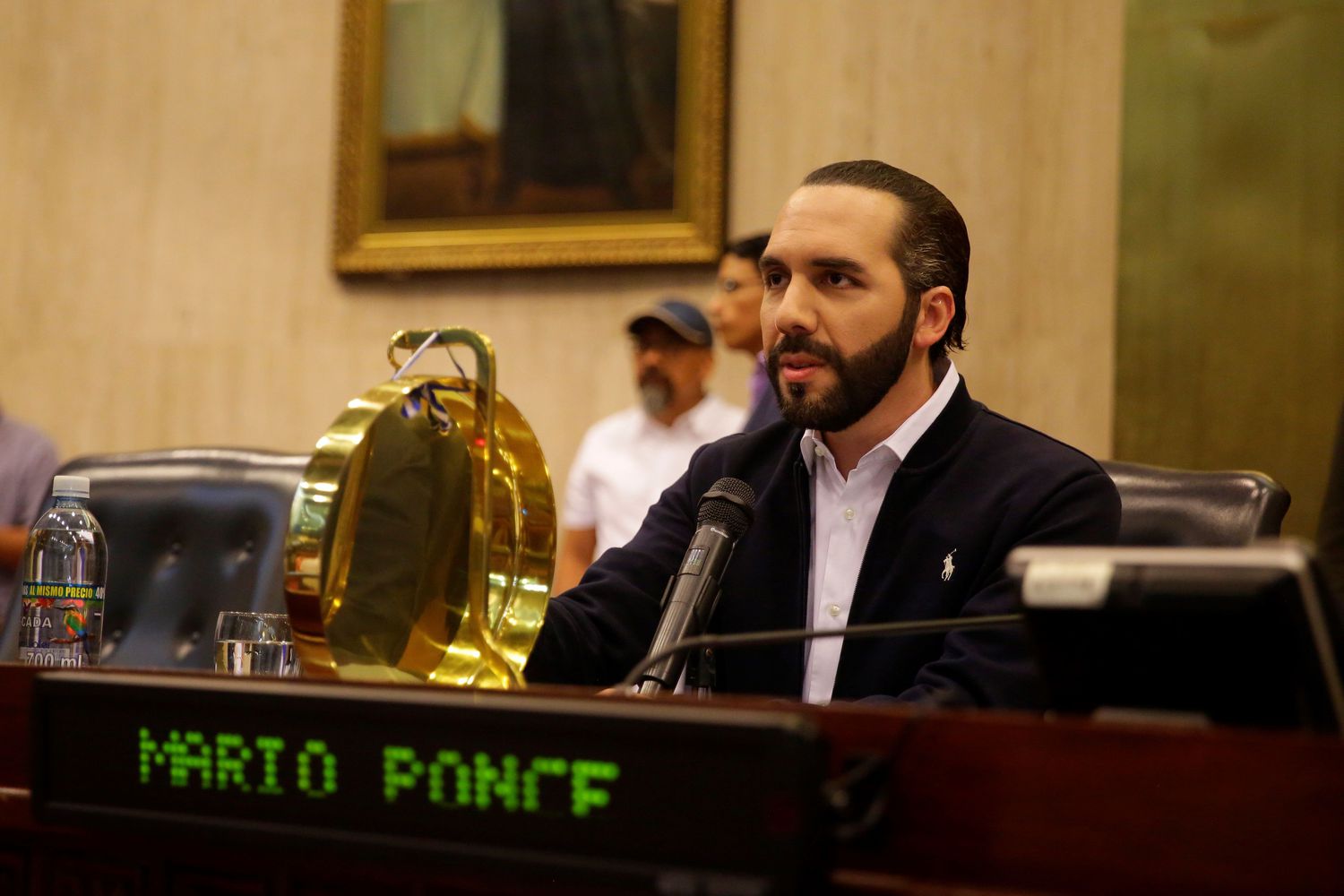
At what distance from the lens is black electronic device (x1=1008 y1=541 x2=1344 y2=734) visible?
885 millimetres

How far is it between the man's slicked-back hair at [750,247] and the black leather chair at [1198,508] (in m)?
2.10

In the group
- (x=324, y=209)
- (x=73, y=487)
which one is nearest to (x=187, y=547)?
(x=73, y=487)

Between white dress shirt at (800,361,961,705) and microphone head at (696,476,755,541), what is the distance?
334mm

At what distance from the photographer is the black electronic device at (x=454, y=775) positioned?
88 centimetres

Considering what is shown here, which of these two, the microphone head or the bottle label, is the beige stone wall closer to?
the microphone head

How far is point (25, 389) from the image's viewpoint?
554 centimetres

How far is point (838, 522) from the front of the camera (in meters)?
1.95

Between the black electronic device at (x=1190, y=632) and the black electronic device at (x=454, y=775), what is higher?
the black electronic device at (x=1190, y=632)

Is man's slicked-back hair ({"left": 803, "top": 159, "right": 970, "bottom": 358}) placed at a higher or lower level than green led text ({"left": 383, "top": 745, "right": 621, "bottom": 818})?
higher

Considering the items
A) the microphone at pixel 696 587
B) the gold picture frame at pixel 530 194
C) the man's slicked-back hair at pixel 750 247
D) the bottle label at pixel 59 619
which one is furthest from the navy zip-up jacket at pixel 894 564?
the gold picture frame at pixel 530 194

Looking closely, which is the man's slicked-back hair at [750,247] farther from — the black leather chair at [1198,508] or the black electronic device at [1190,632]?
the black electronic device at [1190,632]

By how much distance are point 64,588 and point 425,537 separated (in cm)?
60

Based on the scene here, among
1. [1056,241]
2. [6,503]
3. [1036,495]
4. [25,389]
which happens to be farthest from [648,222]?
[1036,495]

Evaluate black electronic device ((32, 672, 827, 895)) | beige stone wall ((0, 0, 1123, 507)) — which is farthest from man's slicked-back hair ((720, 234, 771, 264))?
black electronic device ((32, 672, 827, 895))
